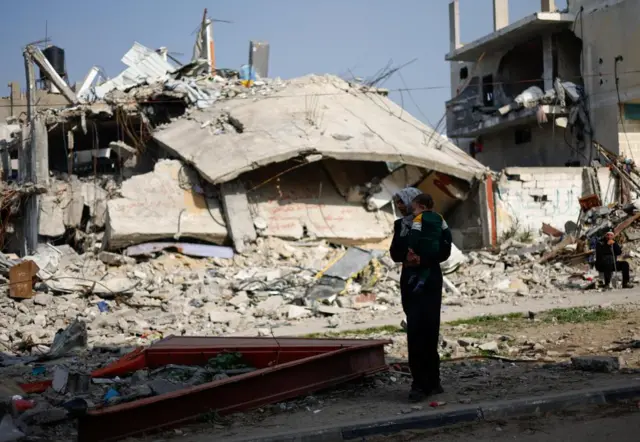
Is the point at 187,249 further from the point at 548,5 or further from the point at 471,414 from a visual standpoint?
the point at 548,5

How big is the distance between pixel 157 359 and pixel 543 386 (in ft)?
10.3

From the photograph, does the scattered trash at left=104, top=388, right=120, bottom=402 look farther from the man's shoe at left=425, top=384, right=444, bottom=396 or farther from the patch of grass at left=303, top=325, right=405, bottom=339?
the patch of grass at left=303, top=325, right=405, bottom=339

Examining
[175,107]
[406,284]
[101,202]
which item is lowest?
[406,284]

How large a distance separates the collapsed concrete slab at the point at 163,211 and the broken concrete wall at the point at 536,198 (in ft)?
23.7

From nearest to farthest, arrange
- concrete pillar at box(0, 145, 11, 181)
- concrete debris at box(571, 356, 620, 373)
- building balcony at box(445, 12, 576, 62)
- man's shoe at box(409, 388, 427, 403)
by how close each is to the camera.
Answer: man's shoe at box(409, 388, 427, 403)
concrete debris at box(571, 356, 620, 373)
concrete pillar at box(0, 145, 11, 181)
building balcony at box(445, 12, 576, 62)

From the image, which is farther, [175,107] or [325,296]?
[175,107]

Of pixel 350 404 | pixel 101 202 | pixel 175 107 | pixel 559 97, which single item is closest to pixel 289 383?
pixel 350 404

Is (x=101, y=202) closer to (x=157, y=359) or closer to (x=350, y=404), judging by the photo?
(x=157, y=359)

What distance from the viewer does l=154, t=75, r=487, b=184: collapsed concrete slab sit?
1712 centimetres

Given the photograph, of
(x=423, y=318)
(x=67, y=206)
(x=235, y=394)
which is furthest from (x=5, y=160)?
(x=423, y=318)

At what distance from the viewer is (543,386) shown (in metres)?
5.59

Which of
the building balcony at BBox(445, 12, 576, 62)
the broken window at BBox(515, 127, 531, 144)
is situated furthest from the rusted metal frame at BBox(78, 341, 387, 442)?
the broken window at BBox(515, 127, 531, 144)

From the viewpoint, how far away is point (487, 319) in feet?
34.6

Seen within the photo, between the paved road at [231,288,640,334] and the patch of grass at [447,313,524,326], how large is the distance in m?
0.30
